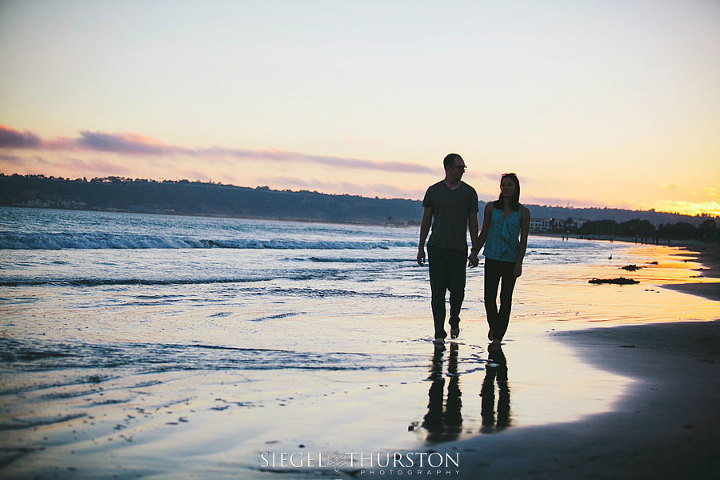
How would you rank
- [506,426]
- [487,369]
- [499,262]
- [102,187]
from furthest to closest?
[102,187] < [499,262] < [487,369] < [506,426]

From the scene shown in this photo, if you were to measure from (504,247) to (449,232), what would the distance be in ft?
1.93

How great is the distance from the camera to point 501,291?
6055 mm

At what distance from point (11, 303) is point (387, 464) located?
22.9 ft

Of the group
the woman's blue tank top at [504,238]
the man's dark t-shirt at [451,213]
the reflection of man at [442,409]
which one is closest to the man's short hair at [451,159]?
the man's dark t-shirt at [451,213]

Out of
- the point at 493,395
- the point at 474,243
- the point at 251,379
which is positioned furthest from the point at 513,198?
the point at 251,379

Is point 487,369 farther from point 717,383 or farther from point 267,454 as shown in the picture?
point 267,454

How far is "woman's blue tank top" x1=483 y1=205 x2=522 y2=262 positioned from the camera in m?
6.05

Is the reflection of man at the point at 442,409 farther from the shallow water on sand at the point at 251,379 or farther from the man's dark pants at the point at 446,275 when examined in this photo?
the man's dark pants at the point at 446,275

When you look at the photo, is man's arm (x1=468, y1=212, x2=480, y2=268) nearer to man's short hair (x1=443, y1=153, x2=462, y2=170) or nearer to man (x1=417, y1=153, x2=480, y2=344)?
man (x1=417, y1=153, x2=480, y2=344)

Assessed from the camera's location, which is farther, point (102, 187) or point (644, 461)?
point (102, 187)

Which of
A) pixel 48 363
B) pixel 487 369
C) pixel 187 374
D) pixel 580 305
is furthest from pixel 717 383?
pixel 580 305

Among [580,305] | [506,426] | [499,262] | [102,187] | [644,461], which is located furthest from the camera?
[102,187]

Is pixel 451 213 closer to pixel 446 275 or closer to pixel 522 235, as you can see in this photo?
pixel 446 275

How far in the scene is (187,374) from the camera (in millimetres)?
4320
